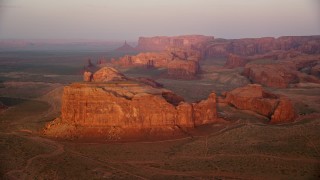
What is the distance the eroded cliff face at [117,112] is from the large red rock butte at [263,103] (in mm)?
11696

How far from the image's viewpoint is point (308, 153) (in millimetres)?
36656

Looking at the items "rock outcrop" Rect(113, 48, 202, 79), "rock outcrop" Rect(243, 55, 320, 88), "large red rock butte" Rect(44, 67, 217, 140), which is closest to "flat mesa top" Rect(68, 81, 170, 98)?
"large red rock butte" Rect(44, 67, 217, 140)

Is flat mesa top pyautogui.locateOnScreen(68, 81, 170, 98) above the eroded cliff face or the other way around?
above

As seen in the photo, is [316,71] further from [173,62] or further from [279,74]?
[173,62]

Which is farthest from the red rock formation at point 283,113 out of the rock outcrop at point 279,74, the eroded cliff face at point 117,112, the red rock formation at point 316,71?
the red rock formation at point 316,71

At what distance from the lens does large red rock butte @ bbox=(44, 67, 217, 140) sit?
43.8 meters

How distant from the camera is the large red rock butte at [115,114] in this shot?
1725 inches

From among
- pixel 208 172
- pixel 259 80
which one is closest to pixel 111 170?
pixel 208 172

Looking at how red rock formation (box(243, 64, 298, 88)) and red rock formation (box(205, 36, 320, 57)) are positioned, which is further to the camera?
red rock formation (box(205, 36, 320, 57))

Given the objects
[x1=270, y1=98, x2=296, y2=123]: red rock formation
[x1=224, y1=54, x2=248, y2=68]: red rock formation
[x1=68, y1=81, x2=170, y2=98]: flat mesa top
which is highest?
[x1=68, y1=81, x2=170, y2=98]: flat mesa top

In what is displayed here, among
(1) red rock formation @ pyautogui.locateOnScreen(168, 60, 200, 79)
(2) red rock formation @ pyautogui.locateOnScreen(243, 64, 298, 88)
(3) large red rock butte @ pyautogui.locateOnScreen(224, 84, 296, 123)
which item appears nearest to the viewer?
(3) large red rock butte @ pyautogui.locateOnScreen(224, 84, 296, 123)

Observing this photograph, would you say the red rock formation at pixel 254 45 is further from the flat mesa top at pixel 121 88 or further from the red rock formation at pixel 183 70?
the flat mesa top at pixel 121 88

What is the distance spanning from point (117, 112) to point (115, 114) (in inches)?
12.4

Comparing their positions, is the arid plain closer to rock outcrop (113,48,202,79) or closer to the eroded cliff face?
the eroded cliff face
